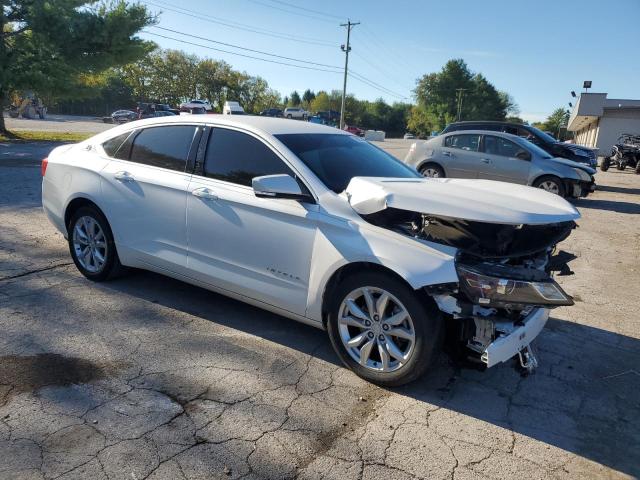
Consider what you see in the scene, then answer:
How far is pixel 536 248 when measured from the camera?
3398 mm

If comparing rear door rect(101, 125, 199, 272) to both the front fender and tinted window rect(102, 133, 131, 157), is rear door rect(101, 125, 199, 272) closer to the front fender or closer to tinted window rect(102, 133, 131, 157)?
tinted window rect(102, 133, 131, 157)

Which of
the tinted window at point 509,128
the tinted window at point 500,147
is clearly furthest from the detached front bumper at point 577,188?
the tinted window at point 509,128

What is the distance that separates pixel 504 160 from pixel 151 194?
927cm

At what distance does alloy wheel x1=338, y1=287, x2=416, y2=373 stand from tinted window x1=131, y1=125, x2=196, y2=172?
1.95m

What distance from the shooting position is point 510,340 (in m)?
2.93

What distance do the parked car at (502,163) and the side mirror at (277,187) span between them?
29.7 feet

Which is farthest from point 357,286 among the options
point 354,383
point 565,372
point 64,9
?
point 64,9

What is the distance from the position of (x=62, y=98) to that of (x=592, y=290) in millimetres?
21037

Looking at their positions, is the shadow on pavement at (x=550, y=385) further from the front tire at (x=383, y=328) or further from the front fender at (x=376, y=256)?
the front fender at (x=376, y=256)

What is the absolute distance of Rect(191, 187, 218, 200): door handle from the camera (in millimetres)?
3814

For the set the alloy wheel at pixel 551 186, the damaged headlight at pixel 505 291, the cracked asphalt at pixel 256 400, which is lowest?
the cracked asphalt at pixel 256 400

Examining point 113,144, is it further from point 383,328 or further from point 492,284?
point 492,284

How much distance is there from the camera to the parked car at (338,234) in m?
2.97

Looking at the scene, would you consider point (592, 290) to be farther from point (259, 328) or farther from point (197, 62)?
point (197, 62)
